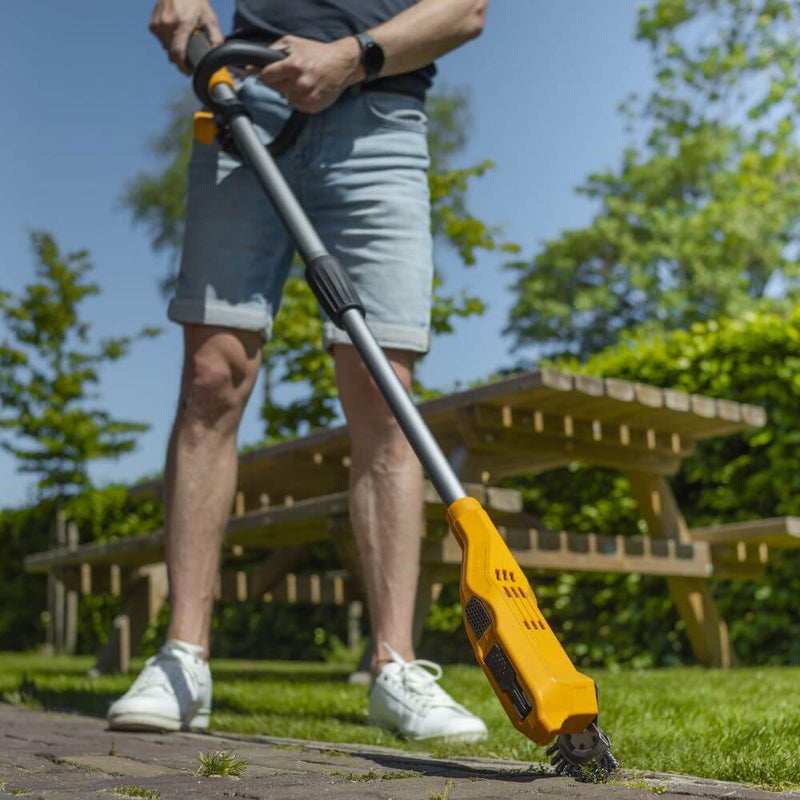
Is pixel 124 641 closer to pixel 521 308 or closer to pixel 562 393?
pixel 562 393

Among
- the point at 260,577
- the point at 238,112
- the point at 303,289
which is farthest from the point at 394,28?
the point at 303,289

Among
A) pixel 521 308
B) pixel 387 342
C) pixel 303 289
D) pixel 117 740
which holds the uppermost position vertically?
pixel 521 308

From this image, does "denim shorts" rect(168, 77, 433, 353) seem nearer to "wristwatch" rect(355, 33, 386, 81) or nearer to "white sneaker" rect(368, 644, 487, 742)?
"wristwatch" rect(355, 33, 386, 81)

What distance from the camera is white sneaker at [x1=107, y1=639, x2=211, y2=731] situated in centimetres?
226

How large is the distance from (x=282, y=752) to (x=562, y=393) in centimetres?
219

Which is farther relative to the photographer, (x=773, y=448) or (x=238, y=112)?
(x=773, y=448)

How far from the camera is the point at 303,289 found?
791cm

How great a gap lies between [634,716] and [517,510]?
1195 millimetres

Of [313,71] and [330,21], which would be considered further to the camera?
[330,21]

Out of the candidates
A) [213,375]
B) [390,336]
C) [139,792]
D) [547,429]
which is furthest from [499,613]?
[547,429]

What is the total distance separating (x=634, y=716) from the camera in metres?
2.49

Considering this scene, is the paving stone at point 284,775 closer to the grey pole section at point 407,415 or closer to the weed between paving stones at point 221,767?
the weed between paving stones at point 221,767

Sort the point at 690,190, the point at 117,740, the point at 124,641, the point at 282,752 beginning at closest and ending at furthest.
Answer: the point at 282,752 < the point at 117,740 < the point at 124,641 < the point at 690,190

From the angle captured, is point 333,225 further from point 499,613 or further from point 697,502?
point 697,502
